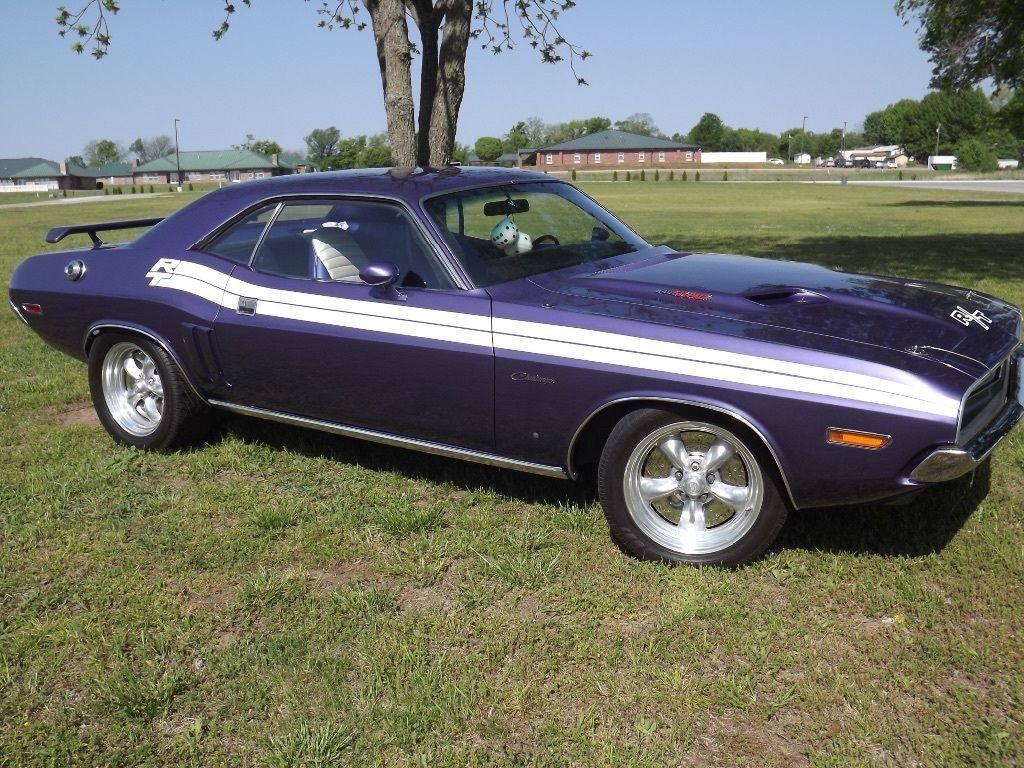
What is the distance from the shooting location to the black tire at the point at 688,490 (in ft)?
11.0

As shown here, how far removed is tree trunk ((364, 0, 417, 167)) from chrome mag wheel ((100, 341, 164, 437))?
4.62 metres

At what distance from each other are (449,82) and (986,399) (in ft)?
23.8

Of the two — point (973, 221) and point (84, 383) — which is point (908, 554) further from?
point (973, 221)

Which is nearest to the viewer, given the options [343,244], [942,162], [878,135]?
[343,244]

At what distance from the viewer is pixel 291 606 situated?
3396mm

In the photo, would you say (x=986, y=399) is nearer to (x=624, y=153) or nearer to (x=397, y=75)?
(x=397, y=75)

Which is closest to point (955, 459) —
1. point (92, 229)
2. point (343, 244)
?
point (343, 244)

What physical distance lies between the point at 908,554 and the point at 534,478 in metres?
1.73

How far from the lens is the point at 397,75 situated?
8.96 m

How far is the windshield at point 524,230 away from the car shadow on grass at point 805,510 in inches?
41.5

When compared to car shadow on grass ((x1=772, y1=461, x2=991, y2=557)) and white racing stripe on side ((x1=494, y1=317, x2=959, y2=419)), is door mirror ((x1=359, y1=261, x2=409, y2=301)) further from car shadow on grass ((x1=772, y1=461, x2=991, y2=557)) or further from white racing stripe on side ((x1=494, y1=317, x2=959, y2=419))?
→ car shadow on grass ((x1=772, y1=461, x2=991, y2=557))

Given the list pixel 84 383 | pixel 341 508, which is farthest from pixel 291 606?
pixel 84 383

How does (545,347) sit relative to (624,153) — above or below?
below

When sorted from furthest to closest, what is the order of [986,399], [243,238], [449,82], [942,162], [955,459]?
[942,162] → [449,82] → [243,238] → [986,399] → [955,459]
